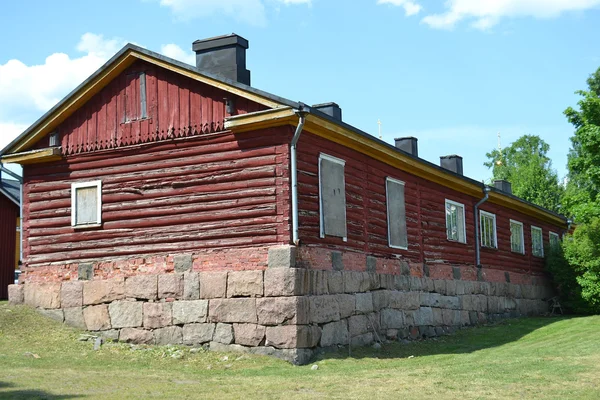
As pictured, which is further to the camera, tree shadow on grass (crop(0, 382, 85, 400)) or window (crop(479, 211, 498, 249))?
window (crop(479, 211, 498, 249))

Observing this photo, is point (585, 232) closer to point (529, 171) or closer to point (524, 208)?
point (524, 208)

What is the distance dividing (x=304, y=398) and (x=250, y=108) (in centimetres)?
739

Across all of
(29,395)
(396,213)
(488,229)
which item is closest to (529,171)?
(488,229)

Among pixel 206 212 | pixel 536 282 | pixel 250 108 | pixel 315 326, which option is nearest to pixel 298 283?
pixel 315 326

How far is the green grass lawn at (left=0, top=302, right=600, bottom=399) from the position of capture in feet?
39.7

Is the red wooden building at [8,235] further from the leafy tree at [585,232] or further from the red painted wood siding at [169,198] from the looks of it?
the leafy tree at [585,232]

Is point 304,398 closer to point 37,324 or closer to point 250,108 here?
point 250,108

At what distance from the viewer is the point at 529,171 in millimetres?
57594

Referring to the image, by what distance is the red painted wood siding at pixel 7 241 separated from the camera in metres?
27.2

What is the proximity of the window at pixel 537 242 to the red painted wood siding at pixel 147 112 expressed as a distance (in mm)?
19101

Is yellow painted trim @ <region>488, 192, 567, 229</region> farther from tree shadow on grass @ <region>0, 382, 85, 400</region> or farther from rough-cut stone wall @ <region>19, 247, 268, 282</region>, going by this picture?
tree shadow on grass @ <region>0, 382, 85, 400</region>

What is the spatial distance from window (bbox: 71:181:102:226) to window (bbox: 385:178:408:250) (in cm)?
724

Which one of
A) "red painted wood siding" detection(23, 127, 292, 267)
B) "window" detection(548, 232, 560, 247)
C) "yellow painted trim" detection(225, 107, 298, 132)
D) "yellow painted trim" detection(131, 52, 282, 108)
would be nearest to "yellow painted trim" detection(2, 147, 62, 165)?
"red painted wood siding" detection(23, 127, 292, 267)

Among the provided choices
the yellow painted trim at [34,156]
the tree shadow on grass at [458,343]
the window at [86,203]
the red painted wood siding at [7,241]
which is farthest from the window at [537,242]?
the yellow painted trim at [34,156]
